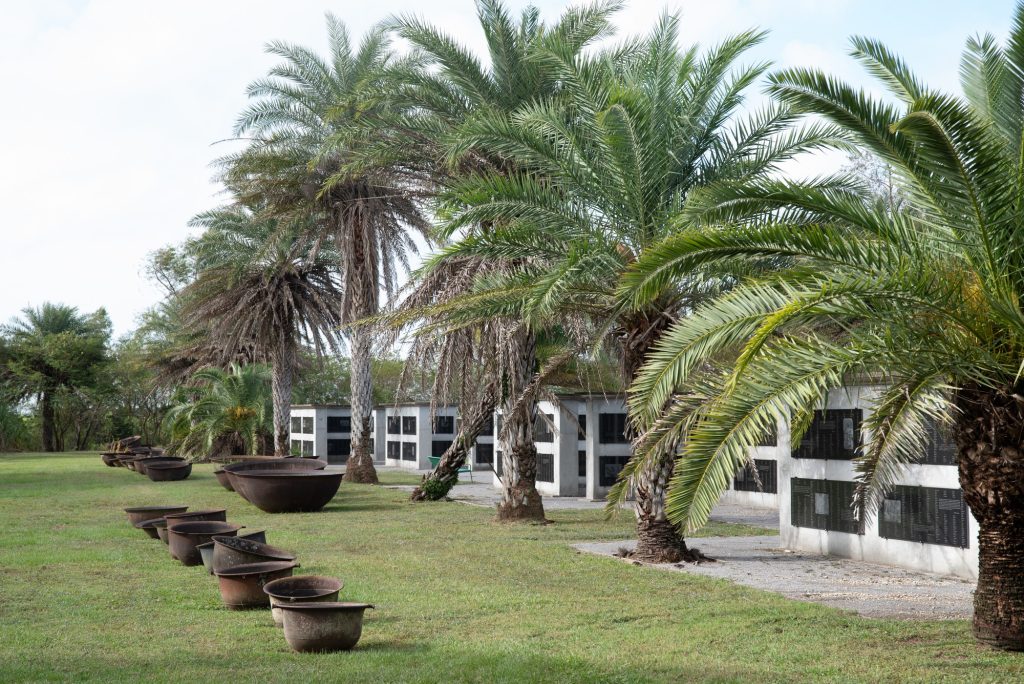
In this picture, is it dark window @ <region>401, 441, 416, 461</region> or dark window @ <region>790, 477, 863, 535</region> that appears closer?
dark window @ <region>790, 477, 863, 535</region>

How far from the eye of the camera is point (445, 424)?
39875 millimetres

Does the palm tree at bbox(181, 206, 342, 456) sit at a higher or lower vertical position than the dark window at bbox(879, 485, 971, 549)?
higher

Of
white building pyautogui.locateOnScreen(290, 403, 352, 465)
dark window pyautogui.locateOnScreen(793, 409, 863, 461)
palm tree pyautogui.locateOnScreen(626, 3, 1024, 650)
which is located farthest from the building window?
palm tree pyautogui.locateOnScreen(626, 3, 1024, 650)

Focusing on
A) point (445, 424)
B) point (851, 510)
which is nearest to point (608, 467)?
point (851, 510)

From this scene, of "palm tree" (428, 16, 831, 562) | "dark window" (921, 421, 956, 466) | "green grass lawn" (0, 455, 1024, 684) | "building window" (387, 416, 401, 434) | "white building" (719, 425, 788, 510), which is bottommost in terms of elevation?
"green grass lawn" (0, 455, 1024, 684)

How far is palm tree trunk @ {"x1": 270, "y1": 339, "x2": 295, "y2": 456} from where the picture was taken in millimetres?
31969

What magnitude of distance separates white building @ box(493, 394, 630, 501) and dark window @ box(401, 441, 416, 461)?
15957 mm

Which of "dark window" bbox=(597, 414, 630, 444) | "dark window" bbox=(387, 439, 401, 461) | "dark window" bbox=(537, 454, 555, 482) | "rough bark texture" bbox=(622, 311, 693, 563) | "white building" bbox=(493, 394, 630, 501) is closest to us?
"rough bark texture" bbox=(622, 311, 693, 563)

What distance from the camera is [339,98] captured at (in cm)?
2444

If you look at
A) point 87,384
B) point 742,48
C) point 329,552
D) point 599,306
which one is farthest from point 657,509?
point 87,384

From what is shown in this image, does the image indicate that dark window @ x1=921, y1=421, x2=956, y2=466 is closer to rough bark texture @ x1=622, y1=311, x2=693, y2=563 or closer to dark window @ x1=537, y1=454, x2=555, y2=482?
rough bark texture @ x1=622, y1=311, x2=693, y2=563

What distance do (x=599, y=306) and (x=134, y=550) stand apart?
7.19 meters

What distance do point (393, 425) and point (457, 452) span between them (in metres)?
21.7

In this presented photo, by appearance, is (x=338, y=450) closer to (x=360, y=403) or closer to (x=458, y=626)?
(x=360, y=403)
